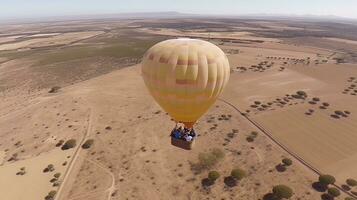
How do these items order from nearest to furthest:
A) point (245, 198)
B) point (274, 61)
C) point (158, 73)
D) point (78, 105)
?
point (158, 73)
point (245, 198)
point (78, 105)
point (274, 61)

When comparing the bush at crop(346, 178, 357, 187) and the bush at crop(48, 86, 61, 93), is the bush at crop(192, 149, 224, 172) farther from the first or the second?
the bush at crop(48, 86, 61, 93)

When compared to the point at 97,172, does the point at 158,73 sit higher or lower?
higher

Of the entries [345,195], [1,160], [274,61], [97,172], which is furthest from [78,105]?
[274,61]

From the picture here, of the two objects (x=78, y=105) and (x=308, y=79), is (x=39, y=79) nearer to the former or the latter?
(x=78, y=105)

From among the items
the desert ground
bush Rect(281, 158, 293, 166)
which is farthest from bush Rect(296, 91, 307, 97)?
bush Rect(281, 158, 293, 166)

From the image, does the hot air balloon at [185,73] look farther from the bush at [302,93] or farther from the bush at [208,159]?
the bush at [302,93]

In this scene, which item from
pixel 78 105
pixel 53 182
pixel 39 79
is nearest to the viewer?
pixel 53 182
